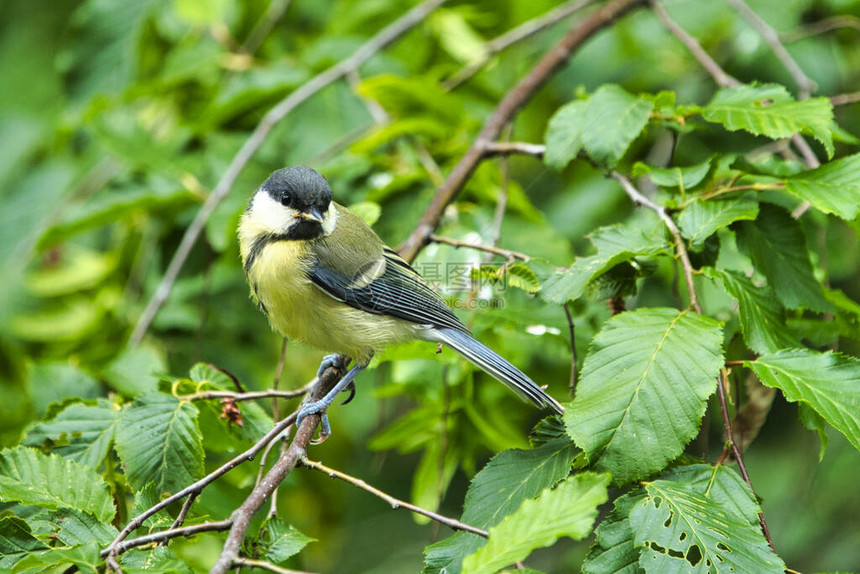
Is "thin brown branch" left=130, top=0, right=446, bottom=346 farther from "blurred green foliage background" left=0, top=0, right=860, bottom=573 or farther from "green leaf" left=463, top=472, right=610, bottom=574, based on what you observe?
"green leaf" left=463, top=472, right=610, bottom=574

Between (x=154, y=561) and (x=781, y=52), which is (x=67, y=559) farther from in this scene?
(x=781, y=52)

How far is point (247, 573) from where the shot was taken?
2.88 metres

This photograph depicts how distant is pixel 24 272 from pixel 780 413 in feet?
12.3

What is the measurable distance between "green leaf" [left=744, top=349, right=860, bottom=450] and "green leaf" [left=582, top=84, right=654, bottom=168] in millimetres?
773

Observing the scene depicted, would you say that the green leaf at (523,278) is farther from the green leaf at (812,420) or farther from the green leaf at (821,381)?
the green leaf at (812,420)

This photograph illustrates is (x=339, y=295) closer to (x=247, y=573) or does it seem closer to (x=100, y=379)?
(x=100, y=379)

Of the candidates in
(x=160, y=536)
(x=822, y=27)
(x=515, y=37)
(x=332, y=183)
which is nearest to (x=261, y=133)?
(x=332, y=183)

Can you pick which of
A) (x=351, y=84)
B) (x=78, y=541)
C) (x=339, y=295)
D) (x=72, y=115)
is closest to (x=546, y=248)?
(x=339, y=295)

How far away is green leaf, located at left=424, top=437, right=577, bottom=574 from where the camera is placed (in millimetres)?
1544

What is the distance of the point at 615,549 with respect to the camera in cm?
149

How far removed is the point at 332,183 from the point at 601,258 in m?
1.44

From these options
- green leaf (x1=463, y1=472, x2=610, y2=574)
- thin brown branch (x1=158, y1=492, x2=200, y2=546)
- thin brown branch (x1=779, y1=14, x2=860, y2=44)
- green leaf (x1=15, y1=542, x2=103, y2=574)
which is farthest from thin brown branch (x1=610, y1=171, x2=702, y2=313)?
thin brown branch (x1=779, y1=14, x2=860, y2=44)

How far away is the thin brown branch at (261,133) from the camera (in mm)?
2809

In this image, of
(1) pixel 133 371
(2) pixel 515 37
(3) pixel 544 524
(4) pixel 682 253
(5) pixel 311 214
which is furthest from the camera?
(2) pixel 515 37
